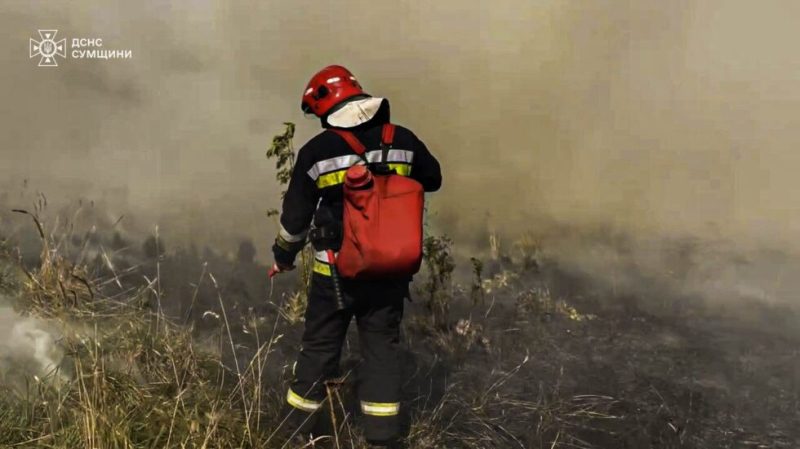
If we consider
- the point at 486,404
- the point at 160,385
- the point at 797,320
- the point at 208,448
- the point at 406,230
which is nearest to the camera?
the point at 208,448

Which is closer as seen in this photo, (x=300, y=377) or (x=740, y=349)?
(x=300, y=377)

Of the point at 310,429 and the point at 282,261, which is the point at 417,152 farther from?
the point at 310,429

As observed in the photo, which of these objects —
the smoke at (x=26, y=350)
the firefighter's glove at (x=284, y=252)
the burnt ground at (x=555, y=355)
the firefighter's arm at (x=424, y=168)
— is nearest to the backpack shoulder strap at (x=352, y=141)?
the firefighter's arm at (x=424, y=168)

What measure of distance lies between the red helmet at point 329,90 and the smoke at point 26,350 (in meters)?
1.75

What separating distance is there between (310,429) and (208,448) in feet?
2.06

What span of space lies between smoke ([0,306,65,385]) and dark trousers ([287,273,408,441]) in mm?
Answer: 1183

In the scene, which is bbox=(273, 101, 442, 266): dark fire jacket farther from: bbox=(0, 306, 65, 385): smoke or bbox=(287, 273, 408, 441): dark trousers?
bbox=(0, 306, 65, 385): smoke

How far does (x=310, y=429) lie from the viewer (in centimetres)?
304

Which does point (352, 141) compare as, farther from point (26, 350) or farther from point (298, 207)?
A: point (26, 350)

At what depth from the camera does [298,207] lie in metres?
2.88

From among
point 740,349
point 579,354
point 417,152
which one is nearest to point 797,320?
point 740,349

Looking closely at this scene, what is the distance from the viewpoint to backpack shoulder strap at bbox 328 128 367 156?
2801 millimetres

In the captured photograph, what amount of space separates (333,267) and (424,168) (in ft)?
2.10

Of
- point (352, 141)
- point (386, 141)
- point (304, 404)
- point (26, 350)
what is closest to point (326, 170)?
point (352, 141)
